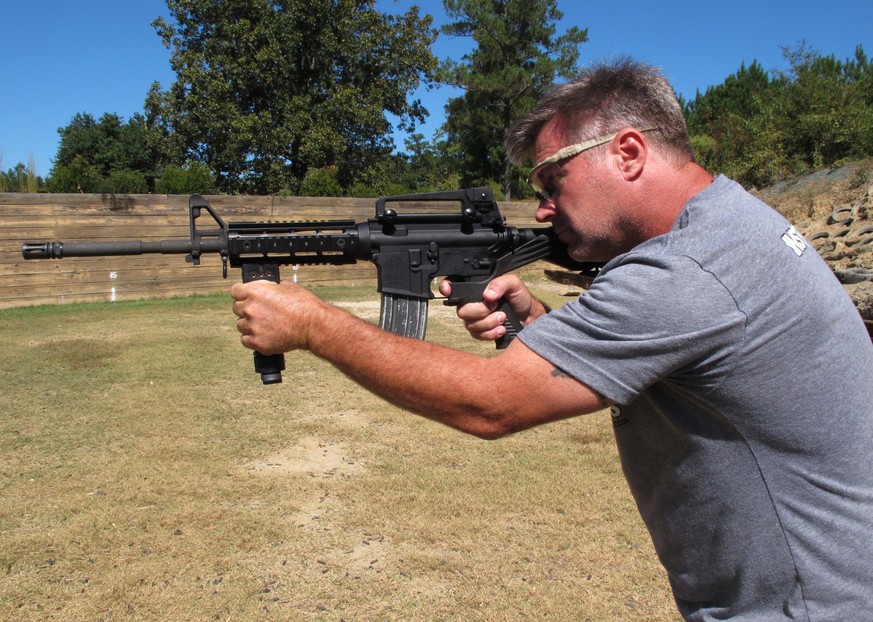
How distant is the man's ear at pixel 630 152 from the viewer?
6.07 feet

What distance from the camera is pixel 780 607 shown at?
168 centimetres

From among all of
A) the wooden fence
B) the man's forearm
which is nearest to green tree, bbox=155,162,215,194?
the wooden fence

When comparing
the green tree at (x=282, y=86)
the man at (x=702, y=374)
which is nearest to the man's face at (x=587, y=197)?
the man at (x=702, y=374)

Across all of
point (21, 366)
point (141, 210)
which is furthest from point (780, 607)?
point (141, 210)

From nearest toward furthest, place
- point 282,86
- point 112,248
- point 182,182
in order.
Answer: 1. point 112,248
2. point 182,182
3. point 282,86

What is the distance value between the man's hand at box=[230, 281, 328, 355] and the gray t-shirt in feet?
2.54

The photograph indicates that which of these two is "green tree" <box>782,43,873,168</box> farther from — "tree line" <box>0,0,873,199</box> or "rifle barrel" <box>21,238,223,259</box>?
"rifle barrel" <box>21,238,223,259</box>

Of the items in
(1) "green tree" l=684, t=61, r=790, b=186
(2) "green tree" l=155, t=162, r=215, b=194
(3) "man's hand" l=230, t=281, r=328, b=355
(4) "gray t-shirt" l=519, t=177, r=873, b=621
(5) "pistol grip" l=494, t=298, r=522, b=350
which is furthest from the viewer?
(1) "green tree" l=684, t=61, r=790, b=186

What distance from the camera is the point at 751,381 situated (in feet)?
5.26

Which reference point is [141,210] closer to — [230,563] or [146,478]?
[146,478]

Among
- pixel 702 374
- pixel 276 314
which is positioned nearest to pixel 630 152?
pixel 702 374

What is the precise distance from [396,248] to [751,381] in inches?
75.8

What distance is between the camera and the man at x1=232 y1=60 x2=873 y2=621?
158cm

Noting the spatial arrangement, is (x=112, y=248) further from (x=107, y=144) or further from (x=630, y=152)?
(x=107, y=144)
